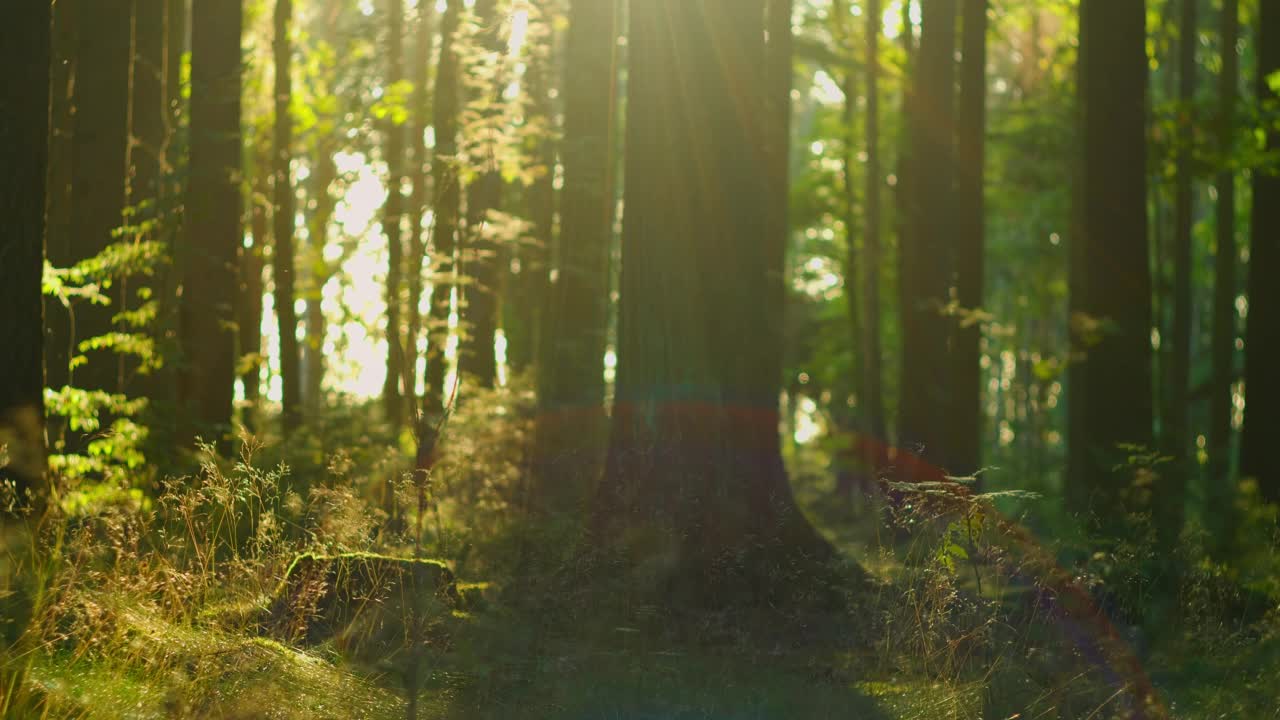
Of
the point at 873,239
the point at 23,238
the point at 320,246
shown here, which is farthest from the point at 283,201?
the point at 873,239

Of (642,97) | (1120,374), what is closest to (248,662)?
(642,97)

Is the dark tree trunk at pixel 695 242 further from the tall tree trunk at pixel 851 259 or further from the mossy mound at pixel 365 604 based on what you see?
the tall tree trunk at pixel 851 259

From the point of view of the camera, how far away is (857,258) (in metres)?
26.9

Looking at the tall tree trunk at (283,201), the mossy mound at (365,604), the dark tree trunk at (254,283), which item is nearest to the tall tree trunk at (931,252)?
the tall tree trunk at (283,201)

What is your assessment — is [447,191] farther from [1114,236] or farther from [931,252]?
[1114,236]

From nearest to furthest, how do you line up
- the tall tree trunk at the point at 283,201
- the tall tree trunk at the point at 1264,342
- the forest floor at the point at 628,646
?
the forest floor at the point at 628,646, the tall tree trunk at the point at 1264,342, the tall tree trunk at the point at 283,201

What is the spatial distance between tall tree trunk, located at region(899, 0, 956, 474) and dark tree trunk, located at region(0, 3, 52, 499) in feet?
38.3

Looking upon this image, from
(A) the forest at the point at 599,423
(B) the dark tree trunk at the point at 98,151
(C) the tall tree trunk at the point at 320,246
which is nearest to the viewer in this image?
(A) the forest at the point at 599,423

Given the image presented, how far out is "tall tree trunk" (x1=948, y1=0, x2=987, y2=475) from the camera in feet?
54.5

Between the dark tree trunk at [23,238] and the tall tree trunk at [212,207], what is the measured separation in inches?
224

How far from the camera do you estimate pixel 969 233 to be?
17406 millimetres

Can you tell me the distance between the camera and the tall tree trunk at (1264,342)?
12406 millimetres

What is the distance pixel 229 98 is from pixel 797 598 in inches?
355

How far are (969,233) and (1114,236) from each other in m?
5.90
